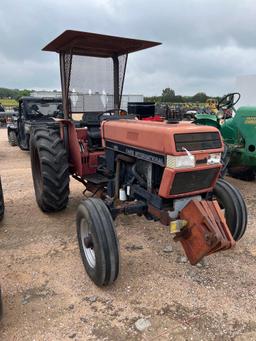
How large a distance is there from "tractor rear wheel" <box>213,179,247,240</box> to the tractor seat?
173cm

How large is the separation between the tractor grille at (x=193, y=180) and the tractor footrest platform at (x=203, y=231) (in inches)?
5.4

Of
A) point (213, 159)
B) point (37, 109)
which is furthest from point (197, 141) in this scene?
point (37, 109)

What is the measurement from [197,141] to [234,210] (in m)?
1.07

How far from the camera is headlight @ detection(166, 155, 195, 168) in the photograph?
2.65 m

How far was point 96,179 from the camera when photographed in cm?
405

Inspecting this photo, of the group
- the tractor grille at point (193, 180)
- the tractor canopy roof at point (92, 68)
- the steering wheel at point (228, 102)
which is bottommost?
the tractor grille at point (193, 180)

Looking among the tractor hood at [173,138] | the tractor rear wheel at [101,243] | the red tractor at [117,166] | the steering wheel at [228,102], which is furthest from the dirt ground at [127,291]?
the steering wheel at [228,102]

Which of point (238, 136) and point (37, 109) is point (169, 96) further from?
point (238, 136)

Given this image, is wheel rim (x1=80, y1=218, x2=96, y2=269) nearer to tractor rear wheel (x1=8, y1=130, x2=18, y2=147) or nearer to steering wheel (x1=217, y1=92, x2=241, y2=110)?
steering wheel (x1=217, y1=92, x2=241, y2=110)

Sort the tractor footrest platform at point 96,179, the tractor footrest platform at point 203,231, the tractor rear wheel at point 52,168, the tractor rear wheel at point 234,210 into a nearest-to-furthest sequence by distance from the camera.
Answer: the tractor footrest platform at point 203,231 < the tractor rear wheel at point 234,210 < the tractor footrest platform at point 96,179 < the tractor rear wheel at point 52,168

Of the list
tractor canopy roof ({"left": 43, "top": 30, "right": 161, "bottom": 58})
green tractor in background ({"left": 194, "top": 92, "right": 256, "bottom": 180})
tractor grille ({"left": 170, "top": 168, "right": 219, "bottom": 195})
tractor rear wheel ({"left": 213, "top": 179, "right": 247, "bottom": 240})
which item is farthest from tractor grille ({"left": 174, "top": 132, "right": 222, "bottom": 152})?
green tractor in background ({"left": 194, "top": 92, "right": 256, "bottom": 180})

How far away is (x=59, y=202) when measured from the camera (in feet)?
14.0

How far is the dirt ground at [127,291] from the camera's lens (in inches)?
96.1

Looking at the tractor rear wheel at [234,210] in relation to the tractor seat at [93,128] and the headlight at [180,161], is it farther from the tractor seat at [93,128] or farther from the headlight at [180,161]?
the tractor seat at [93,128]
